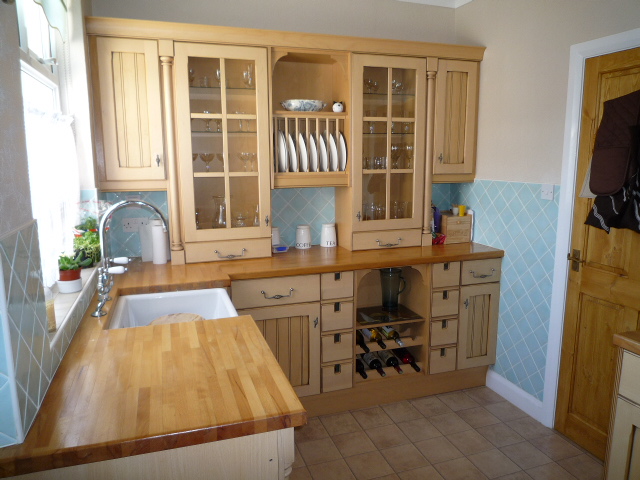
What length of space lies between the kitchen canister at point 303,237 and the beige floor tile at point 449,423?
4.25 ft

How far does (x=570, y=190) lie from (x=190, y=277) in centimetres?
203

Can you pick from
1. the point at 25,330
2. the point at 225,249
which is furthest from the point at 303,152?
the point at 25,330

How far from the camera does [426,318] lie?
2.98 m

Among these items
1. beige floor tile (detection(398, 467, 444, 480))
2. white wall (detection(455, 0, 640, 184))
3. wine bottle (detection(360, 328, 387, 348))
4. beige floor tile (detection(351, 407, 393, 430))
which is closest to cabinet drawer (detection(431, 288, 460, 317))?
wine bottle (detection(360, 328, 387, 348))

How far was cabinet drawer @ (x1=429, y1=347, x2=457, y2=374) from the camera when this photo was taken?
119 inches

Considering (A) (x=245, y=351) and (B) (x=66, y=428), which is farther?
(A) (x=245, y=351)

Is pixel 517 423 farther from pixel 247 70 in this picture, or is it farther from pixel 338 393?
pixel 247 70

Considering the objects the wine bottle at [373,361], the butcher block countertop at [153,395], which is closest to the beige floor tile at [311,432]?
the wine bottle at [373,361]

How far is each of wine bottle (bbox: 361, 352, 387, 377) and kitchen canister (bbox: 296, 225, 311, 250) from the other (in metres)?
0.81

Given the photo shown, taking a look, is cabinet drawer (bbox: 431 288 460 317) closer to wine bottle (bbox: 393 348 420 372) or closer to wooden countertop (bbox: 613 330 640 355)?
wine bottle (bbox: 393 348 420 372)

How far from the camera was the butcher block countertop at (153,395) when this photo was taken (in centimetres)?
107

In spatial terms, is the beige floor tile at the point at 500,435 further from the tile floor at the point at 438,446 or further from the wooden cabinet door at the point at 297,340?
the wooden cabinet door at the point at 297,340

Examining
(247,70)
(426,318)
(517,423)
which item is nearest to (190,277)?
(247,70)

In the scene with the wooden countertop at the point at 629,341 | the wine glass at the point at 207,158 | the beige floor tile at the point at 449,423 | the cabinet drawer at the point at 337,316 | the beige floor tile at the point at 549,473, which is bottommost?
the beige floor tile at the point at 549,473
